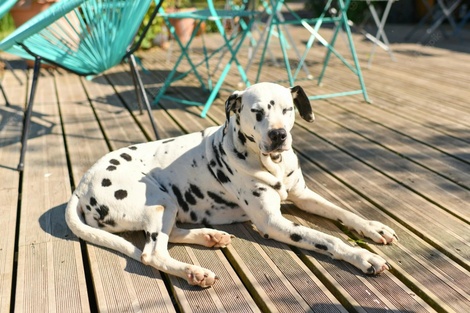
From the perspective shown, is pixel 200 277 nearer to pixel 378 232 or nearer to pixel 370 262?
pixel 370 262

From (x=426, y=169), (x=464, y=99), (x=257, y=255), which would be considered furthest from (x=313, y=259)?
(x=464, y=99)

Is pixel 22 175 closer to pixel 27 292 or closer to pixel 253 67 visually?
pixel 27 292

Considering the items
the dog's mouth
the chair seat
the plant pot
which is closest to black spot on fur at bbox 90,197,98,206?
the dog's mouth

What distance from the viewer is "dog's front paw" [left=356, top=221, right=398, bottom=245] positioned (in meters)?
2.11

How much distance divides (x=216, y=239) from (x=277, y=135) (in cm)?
54

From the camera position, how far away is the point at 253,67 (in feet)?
20.4

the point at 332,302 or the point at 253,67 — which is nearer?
the point at 332,302

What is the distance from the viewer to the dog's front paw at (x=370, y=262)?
73.9 inches

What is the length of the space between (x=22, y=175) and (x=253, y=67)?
3.77 m

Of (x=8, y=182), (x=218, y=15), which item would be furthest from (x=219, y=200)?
(x=218, y=15)

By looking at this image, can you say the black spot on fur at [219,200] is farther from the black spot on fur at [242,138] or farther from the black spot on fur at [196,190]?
the black spot on fur at [242,138]

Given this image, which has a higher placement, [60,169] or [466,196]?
[466,196]

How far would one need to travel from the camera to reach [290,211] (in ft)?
8.04

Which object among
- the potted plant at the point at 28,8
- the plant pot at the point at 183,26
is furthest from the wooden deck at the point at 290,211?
the plant pot at the point at 183,26
